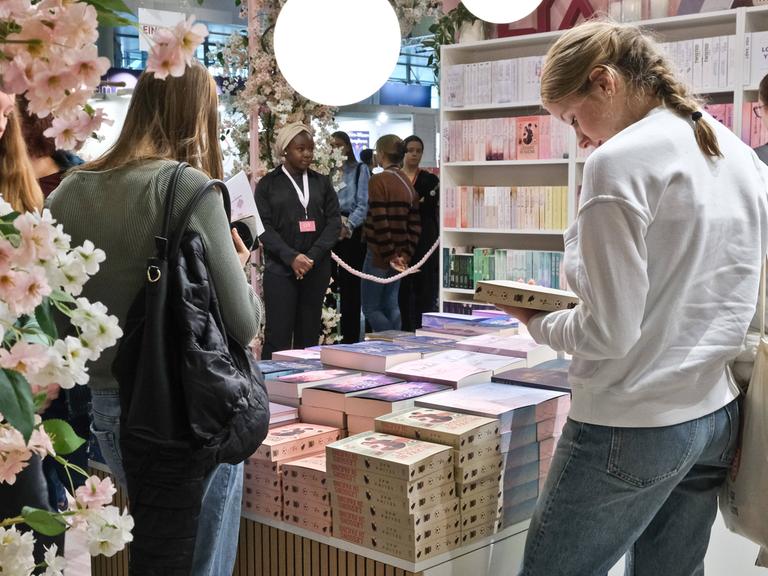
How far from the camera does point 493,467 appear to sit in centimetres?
223

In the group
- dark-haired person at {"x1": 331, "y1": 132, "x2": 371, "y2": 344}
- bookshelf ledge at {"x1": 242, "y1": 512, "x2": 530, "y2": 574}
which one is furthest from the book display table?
dark-haired person at {"x1": 331, "y1": 132, "x2": 371, "y2": 344}

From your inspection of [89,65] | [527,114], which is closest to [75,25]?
[89,65]

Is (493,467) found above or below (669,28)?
below

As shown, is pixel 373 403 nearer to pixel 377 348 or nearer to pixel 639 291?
pixel 377 348

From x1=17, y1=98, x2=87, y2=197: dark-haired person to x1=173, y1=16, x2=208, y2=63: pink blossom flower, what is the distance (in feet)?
6.88

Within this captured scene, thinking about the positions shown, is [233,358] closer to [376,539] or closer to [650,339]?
[376,539]

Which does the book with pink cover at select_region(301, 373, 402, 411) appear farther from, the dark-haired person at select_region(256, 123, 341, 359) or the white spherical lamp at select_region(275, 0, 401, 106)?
the dark-haired person at select_region(256, 123, 341, 359)

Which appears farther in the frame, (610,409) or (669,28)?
(669,28)

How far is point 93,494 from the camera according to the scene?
742mm

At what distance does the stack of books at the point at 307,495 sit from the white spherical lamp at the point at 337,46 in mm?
1525

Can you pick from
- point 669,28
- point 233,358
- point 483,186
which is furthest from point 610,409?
point 483,186

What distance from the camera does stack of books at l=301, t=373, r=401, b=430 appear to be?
2498mm

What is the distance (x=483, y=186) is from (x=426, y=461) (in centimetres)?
410

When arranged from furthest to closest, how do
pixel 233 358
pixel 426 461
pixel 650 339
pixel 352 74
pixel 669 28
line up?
pixel 669 28, pixel 352 74, pixel 426 461, pixel 233 358, pixel 650 339
